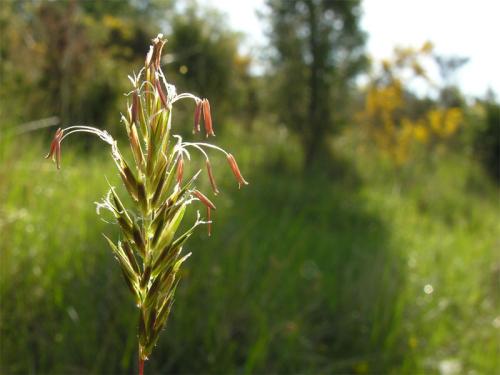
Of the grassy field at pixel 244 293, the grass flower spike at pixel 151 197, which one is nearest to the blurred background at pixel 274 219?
the grassy field at pixel 244 293

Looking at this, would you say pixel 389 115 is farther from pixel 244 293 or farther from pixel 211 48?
pixel 244 293

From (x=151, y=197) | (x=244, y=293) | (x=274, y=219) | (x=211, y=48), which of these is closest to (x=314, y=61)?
(x=211, y=48)

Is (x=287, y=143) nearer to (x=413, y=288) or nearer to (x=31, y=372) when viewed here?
(x=413, y=288)

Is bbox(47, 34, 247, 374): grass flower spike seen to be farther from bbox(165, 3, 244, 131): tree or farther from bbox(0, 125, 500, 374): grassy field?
bbox(165, 3, 244, 131): tree

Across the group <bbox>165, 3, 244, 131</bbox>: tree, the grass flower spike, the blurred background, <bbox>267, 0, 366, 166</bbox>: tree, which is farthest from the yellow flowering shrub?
the grass flower spike

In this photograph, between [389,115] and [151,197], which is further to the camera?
[389,115]

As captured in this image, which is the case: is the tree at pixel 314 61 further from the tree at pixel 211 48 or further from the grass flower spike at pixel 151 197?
the grass flower spike at pixel 151 197

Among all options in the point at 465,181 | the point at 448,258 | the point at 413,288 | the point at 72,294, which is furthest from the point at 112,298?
the point at 465,181
